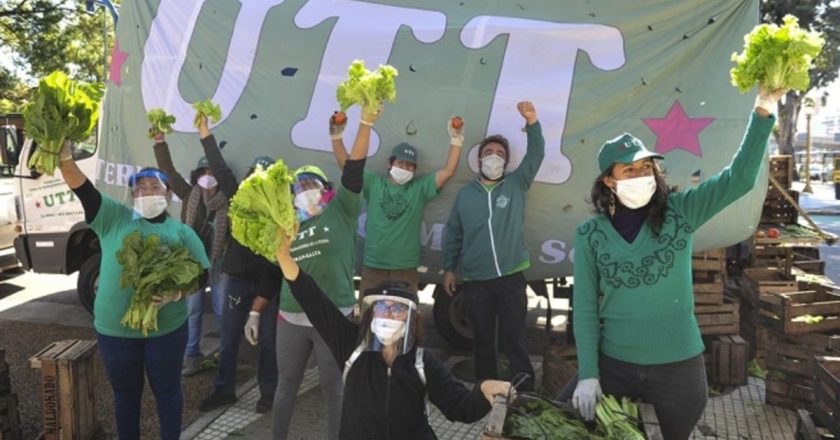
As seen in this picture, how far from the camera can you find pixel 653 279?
248cm

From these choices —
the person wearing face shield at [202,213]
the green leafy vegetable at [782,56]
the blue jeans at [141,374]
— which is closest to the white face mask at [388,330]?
the blue jeans at [141,374]

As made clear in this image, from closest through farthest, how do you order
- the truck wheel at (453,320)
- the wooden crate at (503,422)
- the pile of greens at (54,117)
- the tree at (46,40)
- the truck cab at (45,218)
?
the wooden crate at (503,422), the pile of greens at (54,117), the truck wheel at (453,320), the truck cab at (45,218), the tree at (46,40)

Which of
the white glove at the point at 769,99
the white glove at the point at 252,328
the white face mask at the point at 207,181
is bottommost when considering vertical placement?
the white glove at the point at 252,328

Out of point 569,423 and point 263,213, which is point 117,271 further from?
point 569,423

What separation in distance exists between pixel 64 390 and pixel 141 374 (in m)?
0.61

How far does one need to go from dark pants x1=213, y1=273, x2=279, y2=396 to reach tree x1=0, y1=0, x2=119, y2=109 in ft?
50.2

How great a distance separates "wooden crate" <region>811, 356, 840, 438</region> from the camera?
3.34m

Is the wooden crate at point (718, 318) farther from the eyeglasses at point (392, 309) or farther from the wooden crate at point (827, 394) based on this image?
the eyeglasses at point (392, 309)

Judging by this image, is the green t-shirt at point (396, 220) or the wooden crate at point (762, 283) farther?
the wooden crate at point (762, 283)

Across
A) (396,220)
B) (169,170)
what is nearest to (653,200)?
(396,220)

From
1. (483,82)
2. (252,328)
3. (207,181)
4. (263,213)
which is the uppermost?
(483,82)

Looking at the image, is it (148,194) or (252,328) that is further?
(252,328)

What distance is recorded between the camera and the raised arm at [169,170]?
17.5ft

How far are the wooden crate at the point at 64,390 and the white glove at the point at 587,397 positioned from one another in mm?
3074
